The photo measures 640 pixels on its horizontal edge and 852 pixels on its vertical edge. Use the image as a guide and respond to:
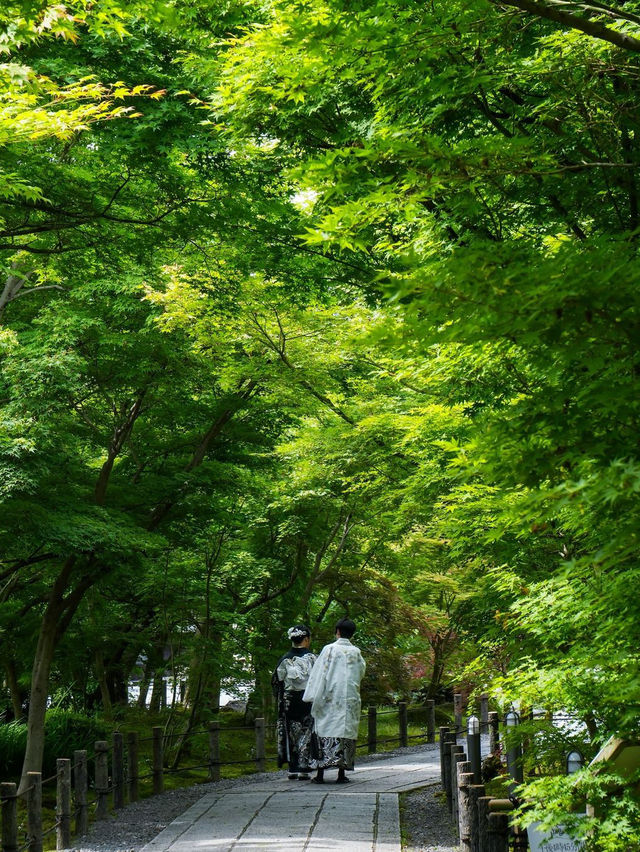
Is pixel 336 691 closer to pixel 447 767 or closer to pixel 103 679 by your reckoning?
pixel 447 767

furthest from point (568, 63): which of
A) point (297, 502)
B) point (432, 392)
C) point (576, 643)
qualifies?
point (297, 502)

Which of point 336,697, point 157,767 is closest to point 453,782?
point 336,697

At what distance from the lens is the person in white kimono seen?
8.88 meters

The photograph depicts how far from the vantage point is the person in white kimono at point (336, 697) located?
29.1 ft

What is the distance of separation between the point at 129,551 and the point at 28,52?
5497mm

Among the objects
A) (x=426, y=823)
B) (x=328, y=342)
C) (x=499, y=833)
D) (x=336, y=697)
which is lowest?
(x=426, y=823)

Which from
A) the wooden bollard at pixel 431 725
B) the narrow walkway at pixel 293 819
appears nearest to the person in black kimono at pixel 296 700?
the narrow walkway at pixel 293 819

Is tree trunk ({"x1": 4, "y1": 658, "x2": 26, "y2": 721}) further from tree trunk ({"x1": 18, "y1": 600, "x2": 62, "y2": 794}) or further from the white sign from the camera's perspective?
the white sign

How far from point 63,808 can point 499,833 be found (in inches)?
170

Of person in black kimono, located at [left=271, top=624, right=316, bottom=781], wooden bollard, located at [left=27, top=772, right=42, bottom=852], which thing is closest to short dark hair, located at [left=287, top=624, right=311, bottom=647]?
person in black kimono, located at [left=271, top=624, right=316, bottom=781]

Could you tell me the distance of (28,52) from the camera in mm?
8102

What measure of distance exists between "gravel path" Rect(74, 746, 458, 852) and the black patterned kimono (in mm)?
987

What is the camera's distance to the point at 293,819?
7066 millimetres

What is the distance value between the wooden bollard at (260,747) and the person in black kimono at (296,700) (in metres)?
2.26
